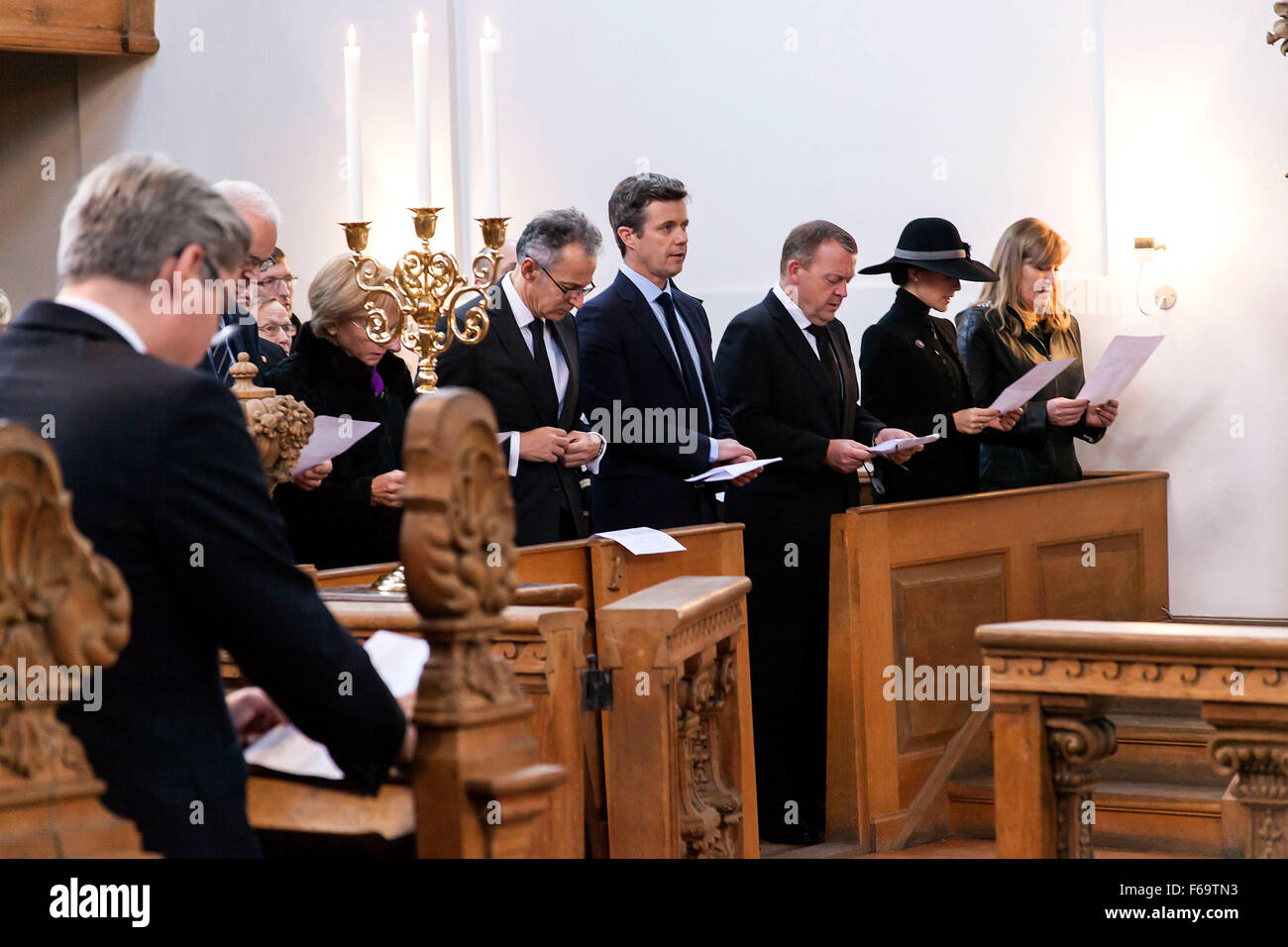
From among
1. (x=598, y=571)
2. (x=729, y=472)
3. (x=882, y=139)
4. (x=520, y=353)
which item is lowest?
(x=598, y=571)

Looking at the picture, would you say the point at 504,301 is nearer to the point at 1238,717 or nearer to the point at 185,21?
the point at 1238,717

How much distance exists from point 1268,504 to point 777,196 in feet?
9.16

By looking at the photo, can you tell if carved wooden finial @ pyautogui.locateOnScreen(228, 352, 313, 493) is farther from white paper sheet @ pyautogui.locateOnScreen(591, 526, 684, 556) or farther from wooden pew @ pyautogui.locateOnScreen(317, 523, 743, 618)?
white paper sheet @ pyautogui.locateOnScreen(591, 526, 684, 556)

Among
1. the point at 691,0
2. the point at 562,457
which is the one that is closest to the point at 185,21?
the point at 691,0

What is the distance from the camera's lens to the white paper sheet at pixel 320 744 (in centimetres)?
198

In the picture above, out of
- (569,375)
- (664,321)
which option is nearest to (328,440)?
(569,375)

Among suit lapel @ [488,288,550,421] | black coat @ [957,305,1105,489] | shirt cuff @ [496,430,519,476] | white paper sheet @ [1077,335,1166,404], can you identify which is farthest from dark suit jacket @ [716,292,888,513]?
white paper sheet @ [1077,335,1166,404]

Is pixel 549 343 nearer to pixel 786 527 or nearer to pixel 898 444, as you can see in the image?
pixel 786 527

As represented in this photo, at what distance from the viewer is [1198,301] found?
7.11m

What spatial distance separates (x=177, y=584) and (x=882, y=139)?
664 cm

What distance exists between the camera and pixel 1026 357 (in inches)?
248

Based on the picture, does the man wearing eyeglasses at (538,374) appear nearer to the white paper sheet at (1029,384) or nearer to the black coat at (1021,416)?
the white paper sheet at (1029,384)

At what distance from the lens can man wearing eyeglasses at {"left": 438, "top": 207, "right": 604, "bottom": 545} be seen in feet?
15.1

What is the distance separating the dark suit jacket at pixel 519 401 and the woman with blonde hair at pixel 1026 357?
6.68ft
